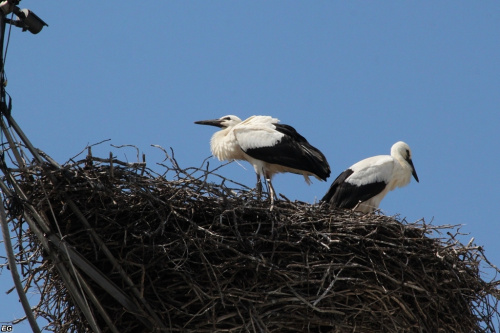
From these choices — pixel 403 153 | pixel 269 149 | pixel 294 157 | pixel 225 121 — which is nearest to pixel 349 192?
pixel 294 157

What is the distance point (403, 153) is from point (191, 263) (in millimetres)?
4134

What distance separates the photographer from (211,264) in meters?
5.57

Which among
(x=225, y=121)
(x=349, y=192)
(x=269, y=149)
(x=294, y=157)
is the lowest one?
(x=349, y=192)

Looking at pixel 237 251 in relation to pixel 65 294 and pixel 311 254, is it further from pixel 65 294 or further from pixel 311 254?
pixel 65 294

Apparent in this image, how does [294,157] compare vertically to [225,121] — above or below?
below

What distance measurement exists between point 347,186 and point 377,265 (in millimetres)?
2607

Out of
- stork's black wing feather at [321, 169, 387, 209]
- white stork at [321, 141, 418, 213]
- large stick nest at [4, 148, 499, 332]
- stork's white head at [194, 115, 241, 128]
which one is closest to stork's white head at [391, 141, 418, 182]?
white stork at [321, 141, 418, 213]

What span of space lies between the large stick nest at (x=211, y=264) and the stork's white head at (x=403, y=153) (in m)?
3.16

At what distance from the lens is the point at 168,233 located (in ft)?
18.7

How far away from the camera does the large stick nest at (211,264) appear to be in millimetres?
5527

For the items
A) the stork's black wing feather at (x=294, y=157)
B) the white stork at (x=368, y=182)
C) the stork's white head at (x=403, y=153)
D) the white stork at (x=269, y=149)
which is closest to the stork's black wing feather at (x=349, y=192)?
the white stork at (x=368, y=182)

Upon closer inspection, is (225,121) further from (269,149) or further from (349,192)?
(349,192)

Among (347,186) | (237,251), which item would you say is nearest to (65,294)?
(237,251)

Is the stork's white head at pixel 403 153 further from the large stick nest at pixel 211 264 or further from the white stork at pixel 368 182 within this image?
the large stick nest at pixel 211 264
